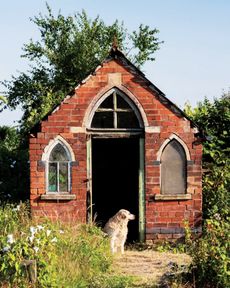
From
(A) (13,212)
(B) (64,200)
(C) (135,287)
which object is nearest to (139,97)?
(B) (64,200)

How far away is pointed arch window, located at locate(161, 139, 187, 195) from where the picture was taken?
1376 centimetres

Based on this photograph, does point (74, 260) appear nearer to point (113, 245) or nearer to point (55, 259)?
point (55, 259)

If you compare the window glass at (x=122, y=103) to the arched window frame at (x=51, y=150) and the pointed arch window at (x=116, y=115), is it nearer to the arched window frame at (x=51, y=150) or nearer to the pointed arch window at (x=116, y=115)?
the pointed arch window at (x=116, y=115)

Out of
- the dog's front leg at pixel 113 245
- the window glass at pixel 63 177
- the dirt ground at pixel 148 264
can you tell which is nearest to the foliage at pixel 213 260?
the dirt ground at pixel 148 264

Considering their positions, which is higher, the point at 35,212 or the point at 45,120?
the point at 45,120

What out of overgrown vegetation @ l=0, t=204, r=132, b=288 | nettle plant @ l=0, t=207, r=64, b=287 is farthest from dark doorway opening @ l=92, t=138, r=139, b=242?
nettle plant @ l=0, t=207, r=64, b=287

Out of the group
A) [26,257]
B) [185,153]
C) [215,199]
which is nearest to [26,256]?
[26,257]

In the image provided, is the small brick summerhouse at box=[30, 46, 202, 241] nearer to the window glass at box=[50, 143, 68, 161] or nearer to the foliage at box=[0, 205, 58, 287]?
the window glass at box=[50, 143, 68, 161]

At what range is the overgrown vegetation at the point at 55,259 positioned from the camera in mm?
8781

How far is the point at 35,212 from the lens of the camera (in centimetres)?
1360

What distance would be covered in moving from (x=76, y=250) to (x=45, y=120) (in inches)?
158

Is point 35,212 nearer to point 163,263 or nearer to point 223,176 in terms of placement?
point 163,263

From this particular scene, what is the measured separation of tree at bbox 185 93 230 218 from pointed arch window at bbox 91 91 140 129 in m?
1.88

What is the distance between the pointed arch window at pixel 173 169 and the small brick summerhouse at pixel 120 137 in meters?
0.02
